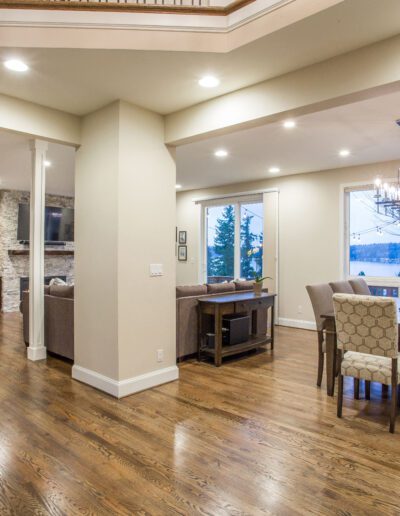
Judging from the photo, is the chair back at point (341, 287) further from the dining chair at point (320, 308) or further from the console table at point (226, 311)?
the console table at point (226, 311)

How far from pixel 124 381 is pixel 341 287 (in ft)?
8.32

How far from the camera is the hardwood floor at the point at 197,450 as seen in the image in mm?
2027

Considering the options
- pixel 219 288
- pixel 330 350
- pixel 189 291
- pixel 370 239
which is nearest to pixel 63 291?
pixel 189 291

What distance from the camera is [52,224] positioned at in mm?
8977

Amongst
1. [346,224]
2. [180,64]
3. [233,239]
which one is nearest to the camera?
[180,64]

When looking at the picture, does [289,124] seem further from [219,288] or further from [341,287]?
[219,288]

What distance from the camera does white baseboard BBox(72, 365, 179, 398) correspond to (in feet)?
11.5

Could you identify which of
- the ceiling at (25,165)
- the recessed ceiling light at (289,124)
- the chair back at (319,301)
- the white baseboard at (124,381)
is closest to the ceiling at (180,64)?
the ceiling at (25,165)

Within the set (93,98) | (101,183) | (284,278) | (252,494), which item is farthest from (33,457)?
(284,278)

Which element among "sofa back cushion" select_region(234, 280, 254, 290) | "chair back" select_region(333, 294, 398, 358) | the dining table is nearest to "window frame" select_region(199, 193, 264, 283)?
"sofa back cushion" select_region(234, 280, 254, 290)

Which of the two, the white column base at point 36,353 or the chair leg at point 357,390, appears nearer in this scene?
the chair leg at point 357,390

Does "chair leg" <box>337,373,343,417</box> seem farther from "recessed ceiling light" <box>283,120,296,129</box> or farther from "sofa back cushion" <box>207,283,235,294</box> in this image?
"recessed ceiling light" <box>283,120,296,129</box>

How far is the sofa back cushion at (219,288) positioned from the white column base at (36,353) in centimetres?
223

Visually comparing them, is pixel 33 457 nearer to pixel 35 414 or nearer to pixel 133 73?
pixel 35 414
